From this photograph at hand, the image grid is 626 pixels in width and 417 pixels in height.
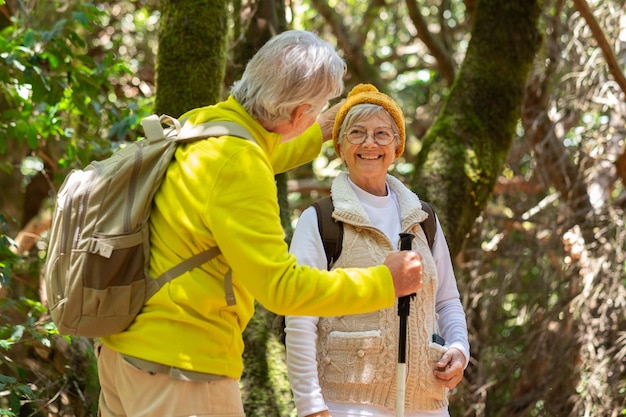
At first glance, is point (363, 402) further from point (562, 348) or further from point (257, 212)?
point (562, 348)

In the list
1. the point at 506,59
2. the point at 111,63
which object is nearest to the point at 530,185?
the point at 506,59

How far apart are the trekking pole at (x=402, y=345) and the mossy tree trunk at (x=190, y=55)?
185 centimetres

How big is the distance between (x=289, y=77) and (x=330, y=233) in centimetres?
84

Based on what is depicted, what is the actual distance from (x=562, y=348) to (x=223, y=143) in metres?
4.80

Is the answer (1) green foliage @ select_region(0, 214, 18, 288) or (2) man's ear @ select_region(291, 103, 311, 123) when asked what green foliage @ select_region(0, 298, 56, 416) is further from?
(2) man's ear @ select_region(291, 103, 311, 123)

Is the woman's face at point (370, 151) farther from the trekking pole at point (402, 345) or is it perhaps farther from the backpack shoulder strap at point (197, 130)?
the backpack shoulder strap at point (197, 130)

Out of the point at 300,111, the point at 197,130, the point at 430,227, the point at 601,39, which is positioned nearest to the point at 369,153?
the point at 430,227

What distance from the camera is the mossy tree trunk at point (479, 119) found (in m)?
4.52

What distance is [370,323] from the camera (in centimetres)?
289

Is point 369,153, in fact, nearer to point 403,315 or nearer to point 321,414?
point 403,315

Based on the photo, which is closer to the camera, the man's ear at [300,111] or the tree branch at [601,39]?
the man's ear at [300,111]

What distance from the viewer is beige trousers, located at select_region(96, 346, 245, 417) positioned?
2160 millimetres

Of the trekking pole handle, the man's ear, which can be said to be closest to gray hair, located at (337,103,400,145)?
the trekking pole handle

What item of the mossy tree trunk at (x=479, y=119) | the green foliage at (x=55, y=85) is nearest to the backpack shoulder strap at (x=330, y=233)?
the mossy tree trunk at (x=479, y=119)
